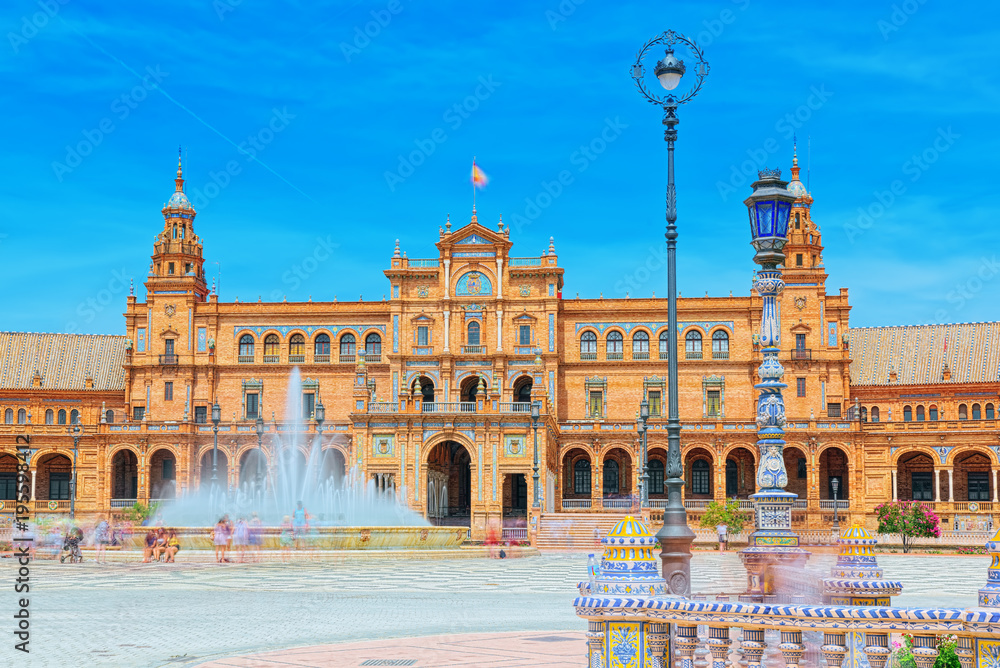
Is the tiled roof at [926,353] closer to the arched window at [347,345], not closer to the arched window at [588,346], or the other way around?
the arched window at [588,346]

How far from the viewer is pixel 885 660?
8938 mm

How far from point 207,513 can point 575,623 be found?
36.9 meters

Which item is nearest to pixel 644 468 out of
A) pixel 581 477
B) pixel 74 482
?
pixel 581 477

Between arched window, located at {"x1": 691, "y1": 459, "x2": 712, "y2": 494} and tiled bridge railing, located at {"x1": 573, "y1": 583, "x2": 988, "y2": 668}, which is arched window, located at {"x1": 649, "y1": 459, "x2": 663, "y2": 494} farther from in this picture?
tiled bridge railing, located at {"x1": 573, "y1": 583, "x2": 988, "y2": 668}

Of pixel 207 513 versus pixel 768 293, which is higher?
pixel 768 293

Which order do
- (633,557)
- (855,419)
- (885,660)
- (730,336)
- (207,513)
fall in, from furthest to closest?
(730,336) → (855,419) → (207,513) → (633,557) → (885,660)

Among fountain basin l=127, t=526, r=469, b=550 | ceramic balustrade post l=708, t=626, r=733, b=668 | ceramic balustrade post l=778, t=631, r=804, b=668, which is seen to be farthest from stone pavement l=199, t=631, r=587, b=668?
fountain basin l=127, t=526, r=469, b=550

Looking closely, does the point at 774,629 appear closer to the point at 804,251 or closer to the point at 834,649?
the point at 834,649

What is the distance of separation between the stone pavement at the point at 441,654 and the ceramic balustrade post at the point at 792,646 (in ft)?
16.1

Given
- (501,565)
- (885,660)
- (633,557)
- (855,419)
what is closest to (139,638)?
(633,557)

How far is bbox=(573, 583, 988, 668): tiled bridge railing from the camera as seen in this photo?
8594mm

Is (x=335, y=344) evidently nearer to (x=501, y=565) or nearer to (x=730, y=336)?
(x=730, y=336)

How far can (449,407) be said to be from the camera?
66062 millimetres

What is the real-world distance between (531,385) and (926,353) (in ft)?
93.6
